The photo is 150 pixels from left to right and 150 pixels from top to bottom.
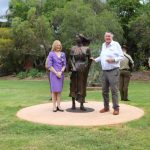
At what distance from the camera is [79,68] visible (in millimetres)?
9648

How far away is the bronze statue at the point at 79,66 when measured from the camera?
9672 millimetres

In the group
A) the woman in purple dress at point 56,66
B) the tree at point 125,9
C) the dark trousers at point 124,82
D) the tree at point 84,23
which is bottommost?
the dark trousers at point 124,82

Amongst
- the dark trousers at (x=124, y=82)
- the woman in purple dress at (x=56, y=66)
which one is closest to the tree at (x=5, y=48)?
the dark trousers at (x=124, y=82)

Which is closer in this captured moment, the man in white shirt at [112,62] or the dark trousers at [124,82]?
the man in white shirt at [112,62]

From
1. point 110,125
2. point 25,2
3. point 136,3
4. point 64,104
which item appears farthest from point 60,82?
point 25,2

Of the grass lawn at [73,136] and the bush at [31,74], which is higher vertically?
the grass lawn at [73,136]

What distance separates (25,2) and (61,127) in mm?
26089

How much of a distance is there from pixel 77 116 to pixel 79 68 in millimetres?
1300

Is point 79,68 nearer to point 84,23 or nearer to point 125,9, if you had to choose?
point 84,23

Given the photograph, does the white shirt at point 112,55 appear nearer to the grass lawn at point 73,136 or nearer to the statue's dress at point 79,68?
the statue's dress at point 79,68

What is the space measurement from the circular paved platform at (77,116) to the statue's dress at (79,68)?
469mm

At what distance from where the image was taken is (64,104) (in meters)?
11.1

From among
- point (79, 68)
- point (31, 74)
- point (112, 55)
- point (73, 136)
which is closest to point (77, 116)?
point (79, 68)

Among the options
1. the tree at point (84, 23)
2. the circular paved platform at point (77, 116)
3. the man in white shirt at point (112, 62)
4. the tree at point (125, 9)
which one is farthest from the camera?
the tree at point (125, 9)
